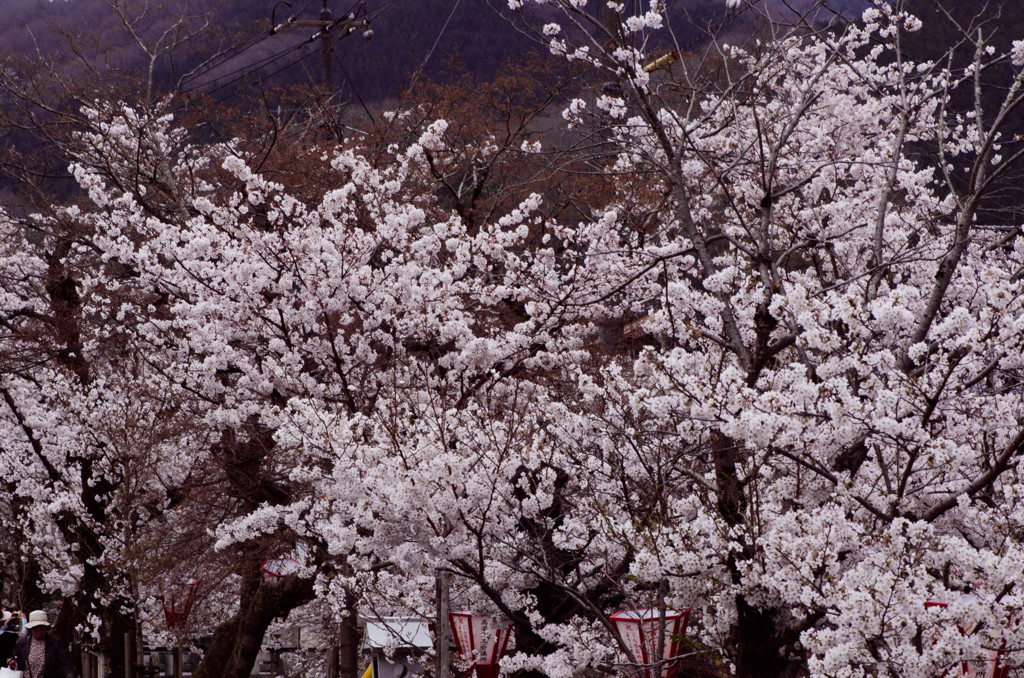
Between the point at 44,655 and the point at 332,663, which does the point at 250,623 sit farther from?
the point at 332,663

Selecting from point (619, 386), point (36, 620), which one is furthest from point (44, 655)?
point (619, 386)

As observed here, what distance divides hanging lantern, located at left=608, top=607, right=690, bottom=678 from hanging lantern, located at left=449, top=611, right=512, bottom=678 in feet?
5.68

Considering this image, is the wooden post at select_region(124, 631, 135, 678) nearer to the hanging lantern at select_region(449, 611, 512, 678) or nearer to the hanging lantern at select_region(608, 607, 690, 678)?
the hanging lantern at select_region(449, 611, 512, 678)

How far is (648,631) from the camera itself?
6.94 meters

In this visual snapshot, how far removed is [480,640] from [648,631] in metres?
2.04

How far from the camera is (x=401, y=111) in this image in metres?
21.6

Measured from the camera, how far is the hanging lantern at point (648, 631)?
687 centimetres

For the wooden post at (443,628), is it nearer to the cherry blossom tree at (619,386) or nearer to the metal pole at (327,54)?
the cherry blossom tree at (619,386)

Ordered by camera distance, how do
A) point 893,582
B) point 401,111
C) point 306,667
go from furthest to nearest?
1. point 306,667
2. point 401,111
3. point 893,582

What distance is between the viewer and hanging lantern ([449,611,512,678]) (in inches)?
332

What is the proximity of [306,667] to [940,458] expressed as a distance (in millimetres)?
23087

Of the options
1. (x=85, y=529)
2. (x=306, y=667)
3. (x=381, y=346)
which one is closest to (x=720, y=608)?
(x=381, y=346)

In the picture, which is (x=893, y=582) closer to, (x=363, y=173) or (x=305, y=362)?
(x=305, y=362)

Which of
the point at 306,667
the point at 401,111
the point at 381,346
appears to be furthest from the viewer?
the point at 306,667
